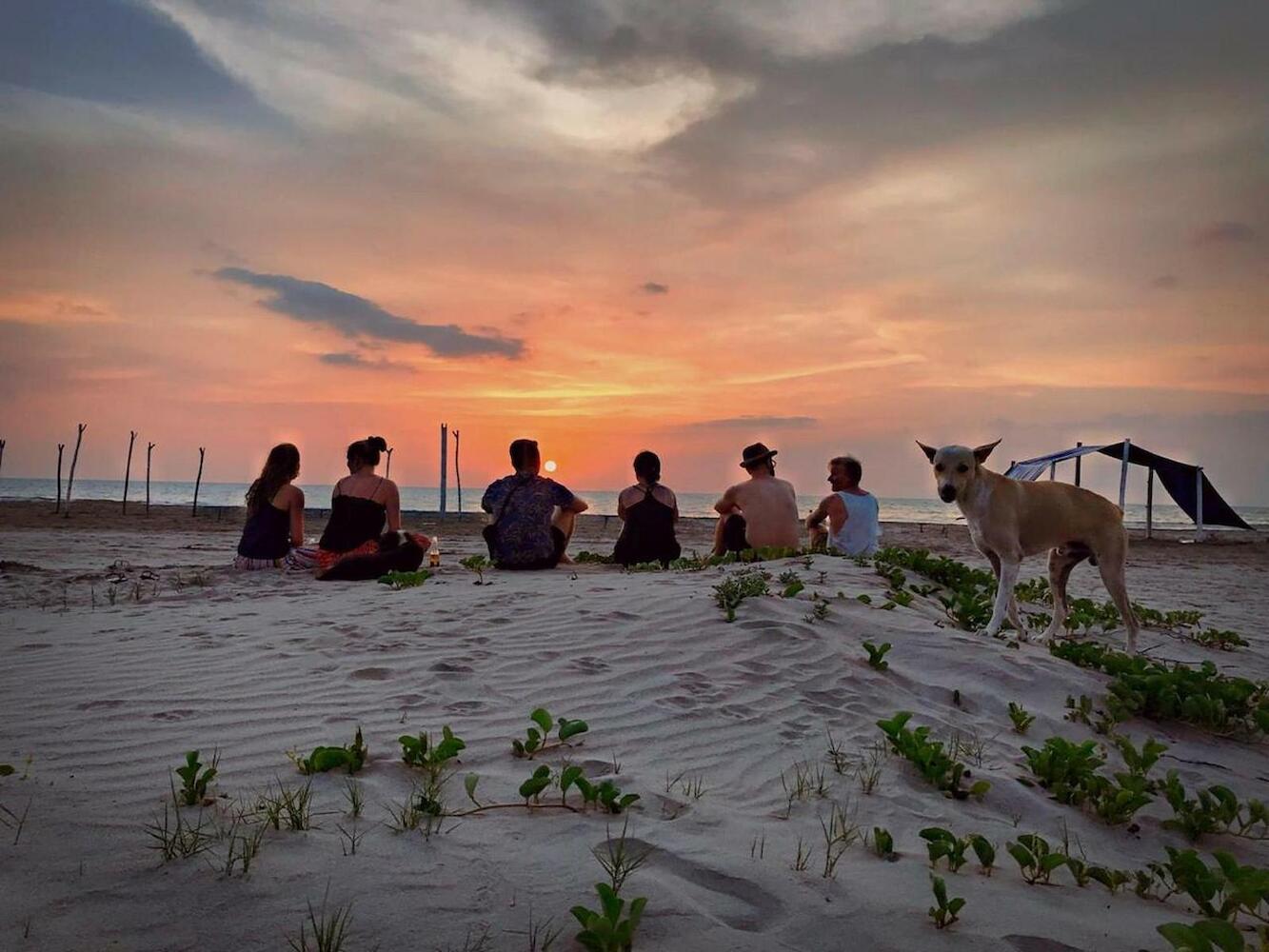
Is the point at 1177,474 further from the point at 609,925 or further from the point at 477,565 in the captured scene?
the point at 609,925

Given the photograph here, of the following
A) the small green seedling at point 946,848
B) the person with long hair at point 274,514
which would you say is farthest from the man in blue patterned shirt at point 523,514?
the small green seedling at point 946,848

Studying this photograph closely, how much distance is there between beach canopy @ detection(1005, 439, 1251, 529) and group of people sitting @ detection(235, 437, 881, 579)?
1516cm

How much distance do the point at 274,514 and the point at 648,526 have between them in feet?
15.8

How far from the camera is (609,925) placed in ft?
7.00

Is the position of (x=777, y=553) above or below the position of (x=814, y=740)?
above

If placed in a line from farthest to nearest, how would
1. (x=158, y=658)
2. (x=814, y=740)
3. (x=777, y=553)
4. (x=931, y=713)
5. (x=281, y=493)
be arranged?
1. (x=281, y=493)
2. (x=777, y=553)
3. (x=158, y=658)
4. (x=931, y=713)
5. (x=814, y=740)

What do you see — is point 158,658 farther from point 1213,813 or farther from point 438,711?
point 1213,813

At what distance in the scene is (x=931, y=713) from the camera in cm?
464

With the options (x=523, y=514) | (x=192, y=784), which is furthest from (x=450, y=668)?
(x=523, y=514)

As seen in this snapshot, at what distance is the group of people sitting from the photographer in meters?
9.59

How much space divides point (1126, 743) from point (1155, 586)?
1188 centimetres

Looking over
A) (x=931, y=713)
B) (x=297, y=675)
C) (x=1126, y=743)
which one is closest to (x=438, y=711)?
(x=297, y=675)

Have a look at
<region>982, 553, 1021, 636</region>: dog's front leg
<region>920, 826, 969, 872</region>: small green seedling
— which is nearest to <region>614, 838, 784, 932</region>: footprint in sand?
<region>920, 826, 969, 872</region>: small green seedling

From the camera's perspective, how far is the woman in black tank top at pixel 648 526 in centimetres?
1030
